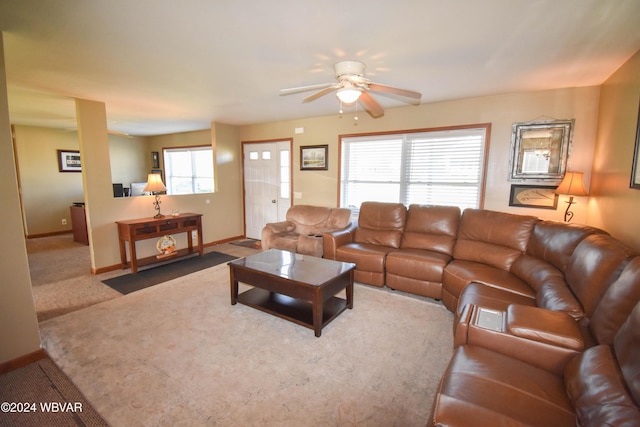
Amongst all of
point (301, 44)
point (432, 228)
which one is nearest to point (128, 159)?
point (301, 44)

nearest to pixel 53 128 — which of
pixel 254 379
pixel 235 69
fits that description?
pixel 235 69

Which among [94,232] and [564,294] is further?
[94,232]

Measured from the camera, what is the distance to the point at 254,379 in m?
2.05

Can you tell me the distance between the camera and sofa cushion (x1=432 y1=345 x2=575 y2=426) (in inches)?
45.4

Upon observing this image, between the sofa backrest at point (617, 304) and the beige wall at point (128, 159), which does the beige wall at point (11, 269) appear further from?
the beige wall at point (128, 159)

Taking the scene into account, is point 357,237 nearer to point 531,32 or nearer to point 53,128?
point 531,32

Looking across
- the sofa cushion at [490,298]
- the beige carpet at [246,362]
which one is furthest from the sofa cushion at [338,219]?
the sofa cushion at [490,298]

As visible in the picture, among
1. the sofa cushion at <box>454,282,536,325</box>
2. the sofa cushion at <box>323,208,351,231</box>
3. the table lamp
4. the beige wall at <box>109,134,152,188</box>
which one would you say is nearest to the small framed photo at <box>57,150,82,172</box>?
the beige wall at <box>109,134,152,188</box>

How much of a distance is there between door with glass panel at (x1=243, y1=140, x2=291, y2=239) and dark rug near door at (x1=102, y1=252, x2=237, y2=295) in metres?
1.39

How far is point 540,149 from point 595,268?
2.17m

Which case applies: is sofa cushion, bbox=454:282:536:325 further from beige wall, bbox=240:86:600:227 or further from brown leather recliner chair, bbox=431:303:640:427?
beige wall, bbox=240:86:600:227

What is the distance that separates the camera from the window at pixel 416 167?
394 centimetres

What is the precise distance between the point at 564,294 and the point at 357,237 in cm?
252

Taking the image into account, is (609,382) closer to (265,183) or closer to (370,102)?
(370,102)
